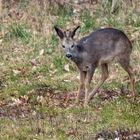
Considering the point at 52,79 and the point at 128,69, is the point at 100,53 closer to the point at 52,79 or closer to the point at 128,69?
the point at 128,69

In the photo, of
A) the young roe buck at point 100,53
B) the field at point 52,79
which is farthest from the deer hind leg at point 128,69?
the field at point 52,79

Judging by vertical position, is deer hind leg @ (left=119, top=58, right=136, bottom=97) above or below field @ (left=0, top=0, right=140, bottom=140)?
above

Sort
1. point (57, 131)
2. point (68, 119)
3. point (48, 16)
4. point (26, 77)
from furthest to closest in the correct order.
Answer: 1. point (48, 16)
2. point (26, 77)
3. point (68, 119)
4. point (57, 131)

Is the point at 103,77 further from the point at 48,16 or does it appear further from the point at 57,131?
the point at 48,16

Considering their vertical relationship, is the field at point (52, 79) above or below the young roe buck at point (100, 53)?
below

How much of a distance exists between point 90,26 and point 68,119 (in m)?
5.76

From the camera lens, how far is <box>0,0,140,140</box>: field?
29.3 ft

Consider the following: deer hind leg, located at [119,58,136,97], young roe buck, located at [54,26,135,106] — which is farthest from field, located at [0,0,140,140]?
young roe buck, located at [54,26,135,106]

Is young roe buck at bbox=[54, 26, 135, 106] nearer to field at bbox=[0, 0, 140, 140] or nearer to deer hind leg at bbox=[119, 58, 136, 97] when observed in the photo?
deer hind leg at bbox=[119, 58, 136, 97]

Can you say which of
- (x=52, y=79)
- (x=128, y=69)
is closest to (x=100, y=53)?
(x=128, y=69)

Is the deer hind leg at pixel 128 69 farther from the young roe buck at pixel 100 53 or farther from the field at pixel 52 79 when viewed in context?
the field at pixel 52 79

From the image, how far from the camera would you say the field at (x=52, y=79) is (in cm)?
893

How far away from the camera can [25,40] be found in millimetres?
14305

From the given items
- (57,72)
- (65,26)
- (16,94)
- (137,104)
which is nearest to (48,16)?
(65,26)
